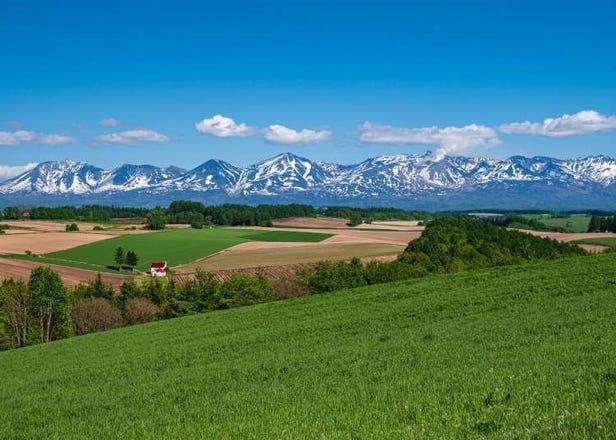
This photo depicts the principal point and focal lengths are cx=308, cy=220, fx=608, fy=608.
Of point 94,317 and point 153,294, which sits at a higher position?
point 153,294

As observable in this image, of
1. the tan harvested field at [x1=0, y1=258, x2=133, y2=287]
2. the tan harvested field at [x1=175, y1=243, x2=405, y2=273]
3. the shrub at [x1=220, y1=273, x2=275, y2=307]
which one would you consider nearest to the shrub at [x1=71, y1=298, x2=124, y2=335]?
the shrub at [x1=220, y1=273, x2=275, y2=307]

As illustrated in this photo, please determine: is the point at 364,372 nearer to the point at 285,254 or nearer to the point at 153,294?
the point at 153,294

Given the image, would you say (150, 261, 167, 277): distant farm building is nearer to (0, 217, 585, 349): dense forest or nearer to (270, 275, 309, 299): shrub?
(0, 217, 585, 349): dense forest

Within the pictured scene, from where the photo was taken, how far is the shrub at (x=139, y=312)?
7319 cm

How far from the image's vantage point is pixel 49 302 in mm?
67750

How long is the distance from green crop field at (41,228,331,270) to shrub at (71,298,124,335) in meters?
35.8

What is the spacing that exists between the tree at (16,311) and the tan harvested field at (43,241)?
51126mm

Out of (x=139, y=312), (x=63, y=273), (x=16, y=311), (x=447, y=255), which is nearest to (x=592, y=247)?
(x=447, y=255)

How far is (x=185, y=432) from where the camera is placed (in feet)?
38.7

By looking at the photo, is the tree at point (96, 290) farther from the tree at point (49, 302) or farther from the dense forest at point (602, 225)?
the dense forest at point (602, 225)

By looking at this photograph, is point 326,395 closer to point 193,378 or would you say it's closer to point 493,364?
point 493,364

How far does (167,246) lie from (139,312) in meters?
57.9

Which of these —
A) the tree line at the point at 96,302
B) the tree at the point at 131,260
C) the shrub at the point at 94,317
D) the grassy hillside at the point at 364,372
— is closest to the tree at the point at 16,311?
the tree line at the point at 96,302

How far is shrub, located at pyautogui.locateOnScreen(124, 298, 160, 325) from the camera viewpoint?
73188mm
